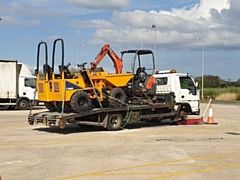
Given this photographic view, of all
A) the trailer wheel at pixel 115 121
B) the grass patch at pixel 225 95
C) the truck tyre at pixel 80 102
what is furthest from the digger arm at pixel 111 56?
the grass patch at pixel 225 95

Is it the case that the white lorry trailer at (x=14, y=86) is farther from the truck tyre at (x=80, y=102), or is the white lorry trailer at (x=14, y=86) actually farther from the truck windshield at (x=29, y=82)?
the truck tyre at (x=80, y=102)

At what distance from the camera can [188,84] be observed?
20.0 meters

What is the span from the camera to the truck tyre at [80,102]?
16.1 metres

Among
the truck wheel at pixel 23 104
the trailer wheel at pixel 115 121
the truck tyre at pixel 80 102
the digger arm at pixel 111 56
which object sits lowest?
the trailer wheel at pixel 115 121

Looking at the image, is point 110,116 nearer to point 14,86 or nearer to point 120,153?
point 120,153

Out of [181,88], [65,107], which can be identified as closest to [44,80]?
[65,107]

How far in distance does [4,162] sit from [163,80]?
34.8 ft

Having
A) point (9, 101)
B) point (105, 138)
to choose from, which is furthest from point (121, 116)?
point (9, 101)

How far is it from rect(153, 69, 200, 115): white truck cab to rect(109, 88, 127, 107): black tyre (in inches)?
97.0

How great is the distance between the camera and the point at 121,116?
684 inches

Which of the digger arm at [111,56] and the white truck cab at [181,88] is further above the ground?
the digger arm at [111,56]

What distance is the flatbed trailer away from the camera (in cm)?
1602

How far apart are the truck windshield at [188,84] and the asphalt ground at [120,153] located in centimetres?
238

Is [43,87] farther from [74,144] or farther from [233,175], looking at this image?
[233,175]
